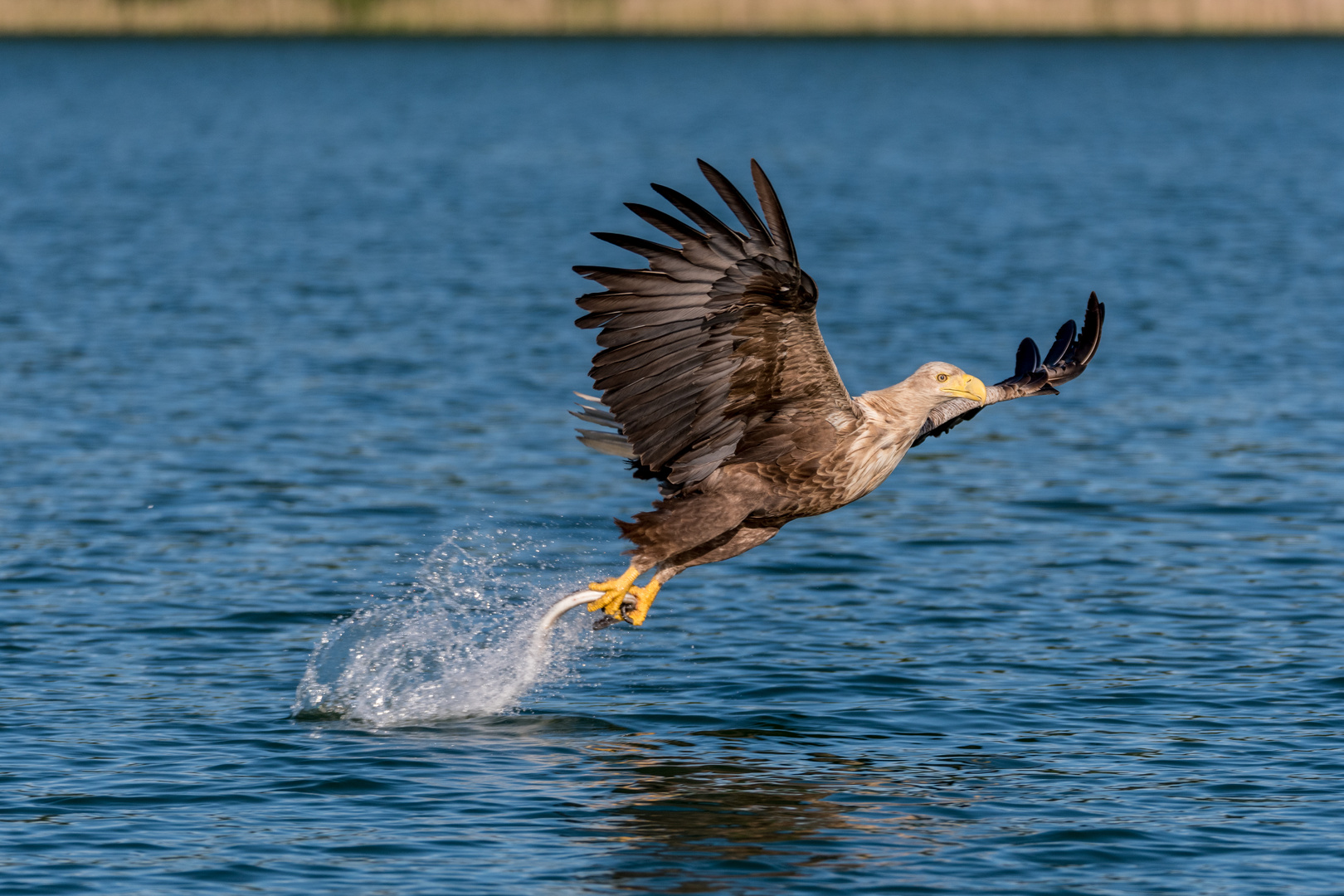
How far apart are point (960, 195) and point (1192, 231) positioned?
6939 millimetres

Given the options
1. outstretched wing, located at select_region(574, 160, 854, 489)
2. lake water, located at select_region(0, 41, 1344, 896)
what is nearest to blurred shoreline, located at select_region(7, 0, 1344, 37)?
lake water, located at select_region(0, 41, 1344, 896)

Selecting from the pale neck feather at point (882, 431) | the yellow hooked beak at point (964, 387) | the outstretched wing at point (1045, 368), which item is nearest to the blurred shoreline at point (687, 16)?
the outstretched wing at point (1045, 368)

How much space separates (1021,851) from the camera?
8.25 metres

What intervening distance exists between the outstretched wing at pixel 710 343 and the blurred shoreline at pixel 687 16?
205ft

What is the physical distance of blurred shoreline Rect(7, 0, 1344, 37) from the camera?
70375mm

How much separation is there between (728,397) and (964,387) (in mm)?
1088

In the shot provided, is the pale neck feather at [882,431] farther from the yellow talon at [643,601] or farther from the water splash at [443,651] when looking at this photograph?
the water splash at [443,651]

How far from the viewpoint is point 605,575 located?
12609 mm

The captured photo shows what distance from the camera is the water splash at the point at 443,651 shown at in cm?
1023

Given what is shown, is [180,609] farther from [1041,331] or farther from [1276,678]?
[1041,331]

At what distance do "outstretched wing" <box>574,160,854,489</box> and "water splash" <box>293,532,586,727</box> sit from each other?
1561mm

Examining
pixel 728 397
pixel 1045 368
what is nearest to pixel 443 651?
pixel 728 397

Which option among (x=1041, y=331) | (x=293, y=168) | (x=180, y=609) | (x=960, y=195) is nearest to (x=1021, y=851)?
(x=180, y=609)

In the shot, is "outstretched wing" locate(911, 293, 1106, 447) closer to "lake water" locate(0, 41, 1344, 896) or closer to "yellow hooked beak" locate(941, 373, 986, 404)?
"yellow hooked beak" locate(941, 373, 986, 404)
